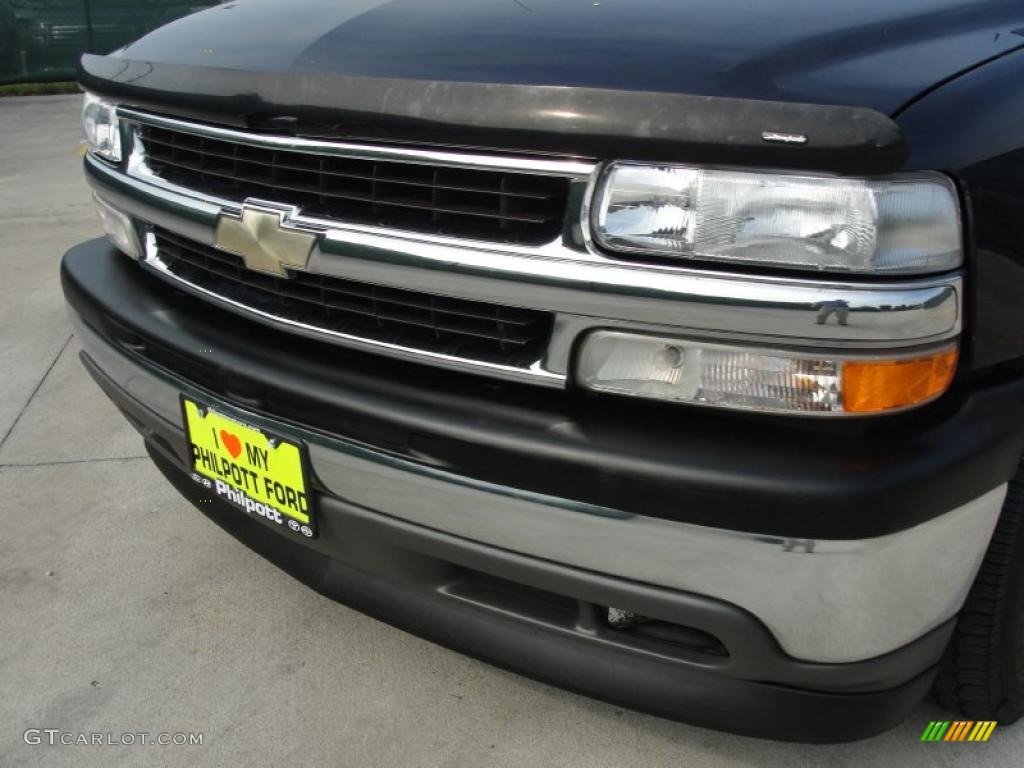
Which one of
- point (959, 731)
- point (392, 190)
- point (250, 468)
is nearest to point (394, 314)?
point (392, 190)

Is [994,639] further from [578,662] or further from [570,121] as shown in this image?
[570,121]

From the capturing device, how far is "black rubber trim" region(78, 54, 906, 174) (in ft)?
4.16

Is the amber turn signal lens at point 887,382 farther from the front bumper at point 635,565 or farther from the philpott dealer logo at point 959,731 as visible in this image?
the philpott dealer logo at point 959,731

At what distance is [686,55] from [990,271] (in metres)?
0.55

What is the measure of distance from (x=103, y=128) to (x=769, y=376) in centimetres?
170

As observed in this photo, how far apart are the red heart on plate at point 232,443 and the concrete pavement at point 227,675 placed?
2.01 ft

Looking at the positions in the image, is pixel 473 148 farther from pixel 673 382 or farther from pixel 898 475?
pixel 898 475

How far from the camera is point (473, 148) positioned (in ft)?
4.87

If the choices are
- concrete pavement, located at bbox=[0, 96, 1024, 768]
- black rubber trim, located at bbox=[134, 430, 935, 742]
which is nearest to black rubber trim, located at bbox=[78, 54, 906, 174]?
black rubber trim, located at bbox=[134, 430, 935, 742]

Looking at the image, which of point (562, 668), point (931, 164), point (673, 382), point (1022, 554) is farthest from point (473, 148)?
point (1022, 554)

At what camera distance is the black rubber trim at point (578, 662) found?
156 centimetres

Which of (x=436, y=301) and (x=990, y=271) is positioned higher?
(x=990, y=271)

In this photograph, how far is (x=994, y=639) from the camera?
1.76 meters

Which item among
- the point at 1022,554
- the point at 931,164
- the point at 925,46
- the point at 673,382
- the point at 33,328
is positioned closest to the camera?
the point at 931,164
